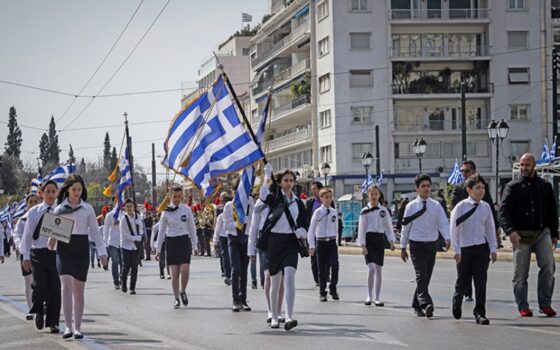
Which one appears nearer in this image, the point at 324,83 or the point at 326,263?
the point at 326,263

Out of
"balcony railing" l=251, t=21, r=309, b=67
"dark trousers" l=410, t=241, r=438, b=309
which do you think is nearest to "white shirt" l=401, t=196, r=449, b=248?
"dark trousers" l=410, t=241, r=438, b=309

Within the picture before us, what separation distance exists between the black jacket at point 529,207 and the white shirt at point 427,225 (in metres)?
0.82

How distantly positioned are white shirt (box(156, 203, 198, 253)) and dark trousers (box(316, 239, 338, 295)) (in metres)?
2.13

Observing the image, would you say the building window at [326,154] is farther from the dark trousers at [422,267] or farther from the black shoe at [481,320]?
the black shoe at [481,320]

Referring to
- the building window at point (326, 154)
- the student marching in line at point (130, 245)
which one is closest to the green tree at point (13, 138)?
the building window at point (326, 154)

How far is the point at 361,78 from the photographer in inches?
2911

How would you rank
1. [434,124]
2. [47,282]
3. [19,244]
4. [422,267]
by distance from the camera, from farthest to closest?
1. [434,124]
2. [19,244]
3. [422,267]
4. [47,282]

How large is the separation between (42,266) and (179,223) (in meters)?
4.01

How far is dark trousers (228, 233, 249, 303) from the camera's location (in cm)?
1477

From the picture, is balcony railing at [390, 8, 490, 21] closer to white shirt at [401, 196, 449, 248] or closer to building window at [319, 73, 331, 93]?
building window at [319, 73, 331, 93]

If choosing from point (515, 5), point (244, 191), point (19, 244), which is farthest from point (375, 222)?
point (515, 5)

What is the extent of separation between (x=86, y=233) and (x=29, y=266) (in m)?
1.27

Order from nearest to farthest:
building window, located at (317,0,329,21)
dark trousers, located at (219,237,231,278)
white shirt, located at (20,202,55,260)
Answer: white shirt, located at (20,202,55,260), dark trousers, located at (219,237,231,278), building window, located at (317,0,329,21)

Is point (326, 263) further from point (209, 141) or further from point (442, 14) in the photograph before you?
point (442, 14)
